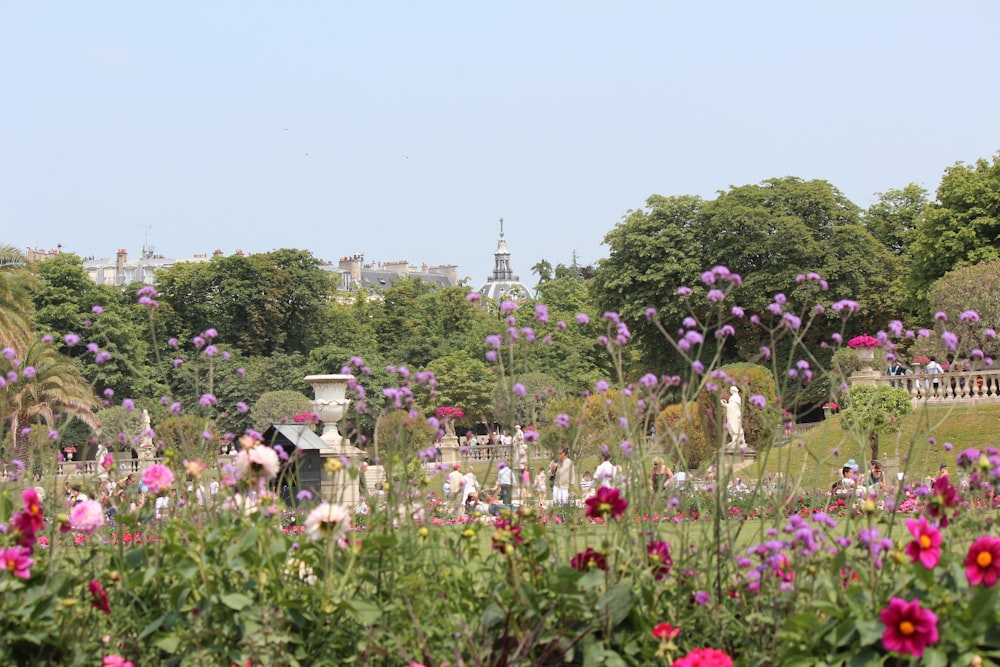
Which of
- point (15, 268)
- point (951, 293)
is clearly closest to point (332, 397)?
point (15, 268)

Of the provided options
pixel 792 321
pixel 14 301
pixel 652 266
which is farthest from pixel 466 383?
pixel 792 321

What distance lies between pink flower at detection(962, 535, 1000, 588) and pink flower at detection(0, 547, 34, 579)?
3.09 meters

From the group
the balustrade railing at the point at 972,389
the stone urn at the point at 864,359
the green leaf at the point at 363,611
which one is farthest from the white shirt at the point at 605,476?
the stone urn at the point at 864,359

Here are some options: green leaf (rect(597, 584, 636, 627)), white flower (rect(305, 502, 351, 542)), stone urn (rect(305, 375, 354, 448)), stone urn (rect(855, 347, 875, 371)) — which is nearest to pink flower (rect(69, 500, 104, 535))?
white flower (rect(305, 502, 351, 542))

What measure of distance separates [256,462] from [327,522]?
473 mm

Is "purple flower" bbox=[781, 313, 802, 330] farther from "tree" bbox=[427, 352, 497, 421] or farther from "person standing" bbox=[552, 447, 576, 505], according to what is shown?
"tree" bbox=[427, 352, 497, 421]

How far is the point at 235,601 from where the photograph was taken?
15.0 feet

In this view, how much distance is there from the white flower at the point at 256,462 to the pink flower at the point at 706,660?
163cm

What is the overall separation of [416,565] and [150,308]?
2661 mm

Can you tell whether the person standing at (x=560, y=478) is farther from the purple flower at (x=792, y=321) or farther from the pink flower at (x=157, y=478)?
the pink flower at (x=157, y=478)

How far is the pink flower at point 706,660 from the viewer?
426 centimetres

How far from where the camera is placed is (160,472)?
5078mm

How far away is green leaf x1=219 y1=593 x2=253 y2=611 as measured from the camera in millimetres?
4551

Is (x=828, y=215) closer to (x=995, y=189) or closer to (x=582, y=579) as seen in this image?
(x=995, y=189)
